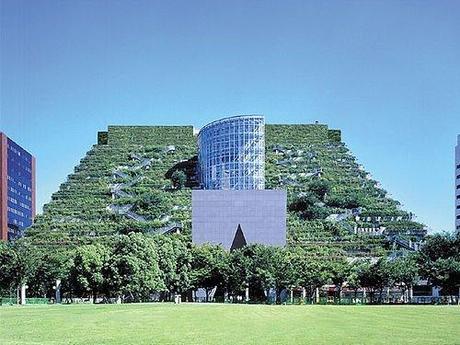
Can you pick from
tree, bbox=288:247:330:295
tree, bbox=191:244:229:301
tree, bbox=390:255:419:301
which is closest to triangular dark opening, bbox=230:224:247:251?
tree, bbox=191:244:229:301

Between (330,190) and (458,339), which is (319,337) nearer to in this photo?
(458,339)

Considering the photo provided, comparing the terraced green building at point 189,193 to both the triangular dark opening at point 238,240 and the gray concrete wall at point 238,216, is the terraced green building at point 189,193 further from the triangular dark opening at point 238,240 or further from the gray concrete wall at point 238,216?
the triangular dark opening at point 238,240

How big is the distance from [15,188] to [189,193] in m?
42.9

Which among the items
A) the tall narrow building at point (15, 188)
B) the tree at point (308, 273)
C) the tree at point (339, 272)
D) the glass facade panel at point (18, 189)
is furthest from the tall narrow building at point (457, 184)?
the glass facade panel at point (18, 189)

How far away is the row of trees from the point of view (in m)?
73.6

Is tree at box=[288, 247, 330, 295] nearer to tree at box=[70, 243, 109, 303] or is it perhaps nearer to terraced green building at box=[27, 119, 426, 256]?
terraced green building at box=[27, 119, 426, 256]

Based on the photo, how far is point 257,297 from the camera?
280 feet

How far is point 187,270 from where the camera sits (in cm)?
8456

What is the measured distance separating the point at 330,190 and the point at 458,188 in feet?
85.3

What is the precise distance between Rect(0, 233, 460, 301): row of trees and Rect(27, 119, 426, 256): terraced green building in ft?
62.9

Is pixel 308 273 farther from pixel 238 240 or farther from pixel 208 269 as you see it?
pixel 238 240

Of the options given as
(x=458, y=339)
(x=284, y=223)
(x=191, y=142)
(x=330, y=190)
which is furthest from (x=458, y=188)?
(x=458, y=339)

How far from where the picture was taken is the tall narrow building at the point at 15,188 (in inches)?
5915

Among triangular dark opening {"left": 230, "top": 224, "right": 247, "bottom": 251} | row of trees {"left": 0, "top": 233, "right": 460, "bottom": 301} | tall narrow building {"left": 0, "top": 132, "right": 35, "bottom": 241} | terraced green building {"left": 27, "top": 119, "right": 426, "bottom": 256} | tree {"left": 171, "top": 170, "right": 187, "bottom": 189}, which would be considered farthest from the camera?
tall narrow building {"left": 0, "top": 132, "right": 35, "bottom": 241}
